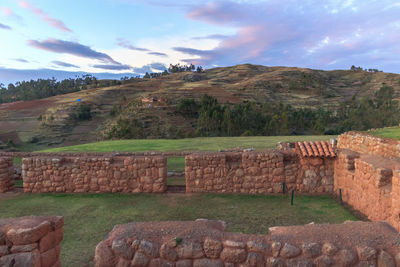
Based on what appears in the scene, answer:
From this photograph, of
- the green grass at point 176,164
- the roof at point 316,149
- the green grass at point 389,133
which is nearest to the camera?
the roof at point 316,149

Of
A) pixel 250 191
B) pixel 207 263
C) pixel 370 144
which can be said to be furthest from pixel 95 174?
pixel 370 144

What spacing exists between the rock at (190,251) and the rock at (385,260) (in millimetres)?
1974

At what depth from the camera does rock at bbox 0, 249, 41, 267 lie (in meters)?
3.08

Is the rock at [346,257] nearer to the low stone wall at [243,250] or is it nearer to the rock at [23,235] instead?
the low stone wall at [243,250]

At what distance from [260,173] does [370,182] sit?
3.07m

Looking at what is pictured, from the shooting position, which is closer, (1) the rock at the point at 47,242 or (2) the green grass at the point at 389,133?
(1) the rock at the point at 47,242

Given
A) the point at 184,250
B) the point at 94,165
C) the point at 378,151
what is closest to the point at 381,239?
the point at 184,250

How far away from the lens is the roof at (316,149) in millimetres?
8398

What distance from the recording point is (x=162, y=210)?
24.5 ft

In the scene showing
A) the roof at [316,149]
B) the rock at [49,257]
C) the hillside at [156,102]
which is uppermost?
the hillside at [156,102]

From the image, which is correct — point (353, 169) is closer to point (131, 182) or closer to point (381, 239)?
point (381, 239)

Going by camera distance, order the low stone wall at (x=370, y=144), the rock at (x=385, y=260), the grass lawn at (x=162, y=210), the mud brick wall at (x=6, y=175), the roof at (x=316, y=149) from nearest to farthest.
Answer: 1. the rock at (x=385, y=260)
2. the grass lawn at (x=162, y=210)
3. the low stone wall at (x=370, y=144)
4. the roof at (x=316, y=149)
5. the mud brick wall at (x=6, y=175)

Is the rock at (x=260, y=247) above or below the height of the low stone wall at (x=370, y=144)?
below

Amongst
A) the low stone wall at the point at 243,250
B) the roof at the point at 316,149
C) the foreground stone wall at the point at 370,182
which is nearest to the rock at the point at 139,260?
the low stone wall at the point at 243,250
